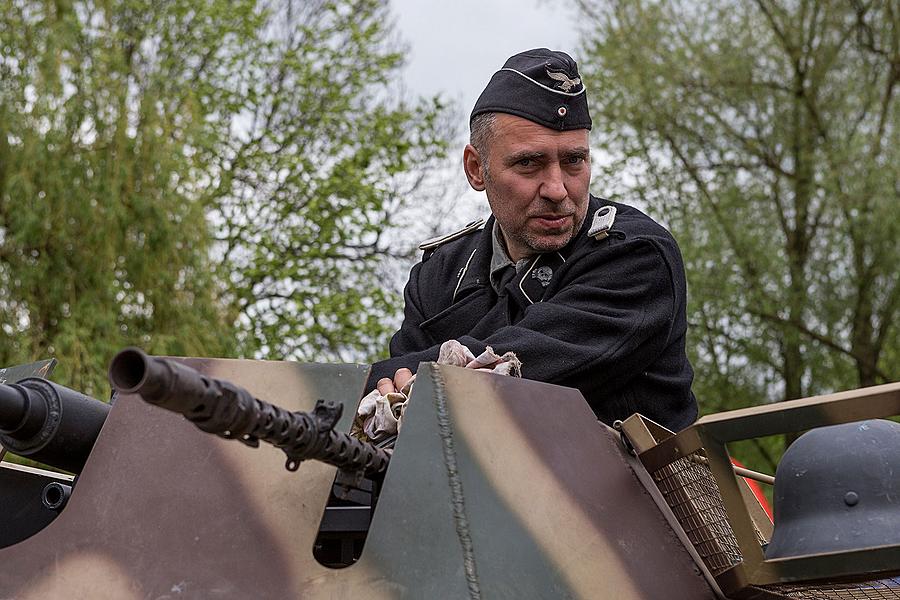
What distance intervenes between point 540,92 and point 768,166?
42.4 feet

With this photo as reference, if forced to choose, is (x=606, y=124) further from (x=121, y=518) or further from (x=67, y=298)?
(x=121, y=518)

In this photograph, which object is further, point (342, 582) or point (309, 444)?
point (342, 582)

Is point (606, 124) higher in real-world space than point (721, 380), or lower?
higher

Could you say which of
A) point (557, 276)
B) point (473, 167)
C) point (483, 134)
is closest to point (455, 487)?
point (557, 276)

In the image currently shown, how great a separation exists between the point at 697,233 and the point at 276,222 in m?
4.65

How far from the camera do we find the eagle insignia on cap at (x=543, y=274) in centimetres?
405

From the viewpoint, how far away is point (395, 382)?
3.47 metres

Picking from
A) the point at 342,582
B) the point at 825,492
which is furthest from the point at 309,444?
the point at 825,492

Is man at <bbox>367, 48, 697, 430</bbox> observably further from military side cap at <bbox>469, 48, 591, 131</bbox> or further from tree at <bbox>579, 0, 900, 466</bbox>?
tree at <bbox>579, 0, 900, 466</bbox>

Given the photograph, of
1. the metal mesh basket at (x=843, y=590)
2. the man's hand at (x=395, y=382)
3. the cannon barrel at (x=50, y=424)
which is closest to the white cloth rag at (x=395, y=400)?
the man's hand at (x=395, y=382)

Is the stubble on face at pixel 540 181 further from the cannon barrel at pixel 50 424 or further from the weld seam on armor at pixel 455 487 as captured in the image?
the cannon barrel at pixel 50 424

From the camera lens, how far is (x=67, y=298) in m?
11.3

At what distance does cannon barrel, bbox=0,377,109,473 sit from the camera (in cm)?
296

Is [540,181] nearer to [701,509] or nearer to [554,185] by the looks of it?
[554,185]
